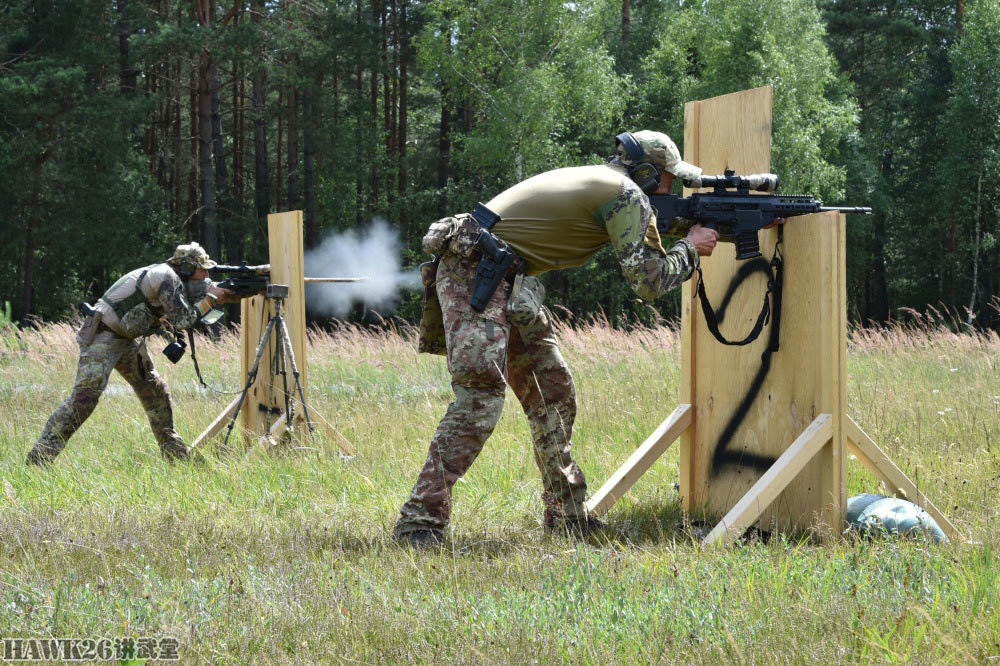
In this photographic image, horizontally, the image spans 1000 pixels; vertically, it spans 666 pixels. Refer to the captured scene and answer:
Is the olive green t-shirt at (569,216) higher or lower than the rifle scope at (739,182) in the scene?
lower

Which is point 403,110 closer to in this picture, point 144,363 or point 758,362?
point 144,363

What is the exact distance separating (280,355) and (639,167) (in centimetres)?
346

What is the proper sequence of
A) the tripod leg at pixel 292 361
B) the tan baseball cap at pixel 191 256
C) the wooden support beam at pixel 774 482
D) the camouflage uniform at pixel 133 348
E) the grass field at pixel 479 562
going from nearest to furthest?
the grass field at pixel 479 562 < the wooden support beam at pixel 774 482 < the tripod leg at pixel 292 361 < the camouflage uniform at pixel 133 348 < the tan baseball cap at pixel 191 256

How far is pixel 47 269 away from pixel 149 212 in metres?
4.36

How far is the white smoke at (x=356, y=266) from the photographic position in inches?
1052

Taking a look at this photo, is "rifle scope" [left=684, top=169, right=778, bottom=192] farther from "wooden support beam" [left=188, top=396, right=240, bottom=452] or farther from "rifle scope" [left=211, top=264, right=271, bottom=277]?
"wooden support beam" [left=188, top=396, right=240, bottom=452]

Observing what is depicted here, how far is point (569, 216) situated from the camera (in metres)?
4.00

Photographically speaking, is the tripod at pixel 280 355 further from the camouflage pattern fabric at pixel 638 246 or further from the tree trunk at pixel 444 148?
the tree trunk at pixel 444 148

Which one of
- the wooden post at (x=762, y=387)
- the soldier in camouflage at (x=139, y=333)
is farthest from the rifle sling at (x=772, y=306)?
the soldier in camouflage at (x=139, y=333)

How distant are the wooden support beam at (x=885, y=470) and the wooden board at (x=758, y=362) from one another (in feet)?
0.47

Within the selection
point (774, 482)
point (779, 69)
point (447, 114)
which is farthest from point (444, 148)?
point (774, 482)

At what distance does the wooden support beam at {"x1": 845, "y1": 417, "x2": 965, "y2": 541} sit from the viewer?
3938mm

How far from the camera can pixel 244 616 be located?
299cm

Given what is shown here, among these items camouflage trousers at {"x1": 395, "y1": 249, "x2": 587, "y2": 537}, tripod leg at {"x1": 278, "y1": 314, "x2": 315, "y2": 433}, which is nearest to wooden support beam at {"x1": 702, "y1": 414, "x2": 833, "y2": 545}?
Result: camouflage trousers at {"x1": 395, "y1": 249, "x2": 587, "y2": 537}
